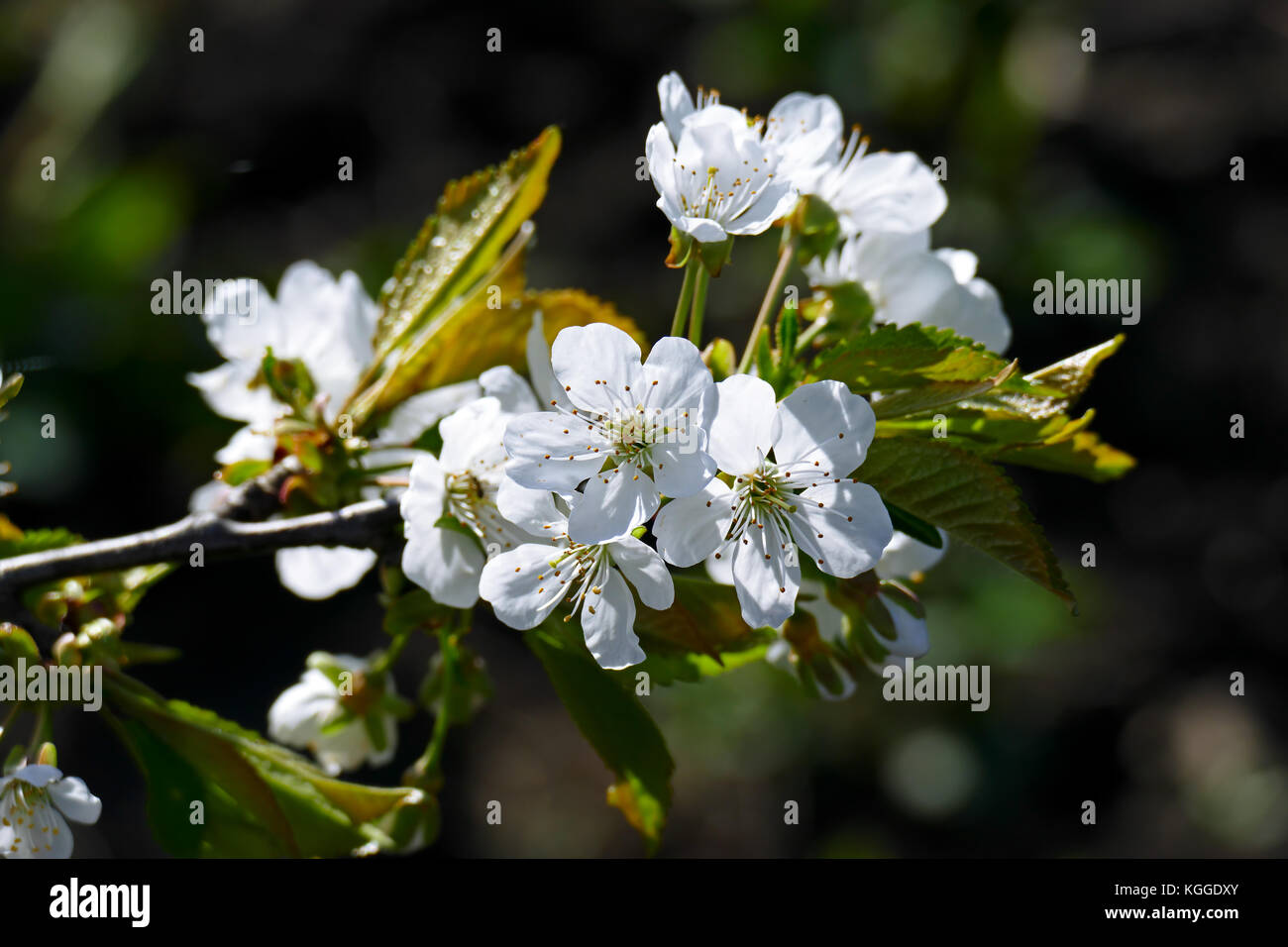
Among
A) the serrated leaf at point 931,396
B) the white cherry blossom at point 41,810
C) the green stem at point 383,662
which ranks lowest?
the white cherry blossom at point 41,810

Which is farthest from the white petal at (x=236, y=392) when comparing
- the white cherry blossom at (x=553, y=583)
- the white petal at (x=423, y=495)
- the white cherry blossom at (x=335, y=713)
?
the white cherry blossom at (x=553, y=583)

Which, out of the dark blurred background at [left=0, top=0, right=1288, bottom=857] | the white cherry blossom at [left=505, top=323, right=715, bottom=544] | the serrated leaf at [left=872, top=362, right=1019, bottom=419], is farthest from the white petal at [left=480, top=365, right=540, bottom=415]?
the dark blurred background at [left=0, top=0, right=1288, bottom=857]

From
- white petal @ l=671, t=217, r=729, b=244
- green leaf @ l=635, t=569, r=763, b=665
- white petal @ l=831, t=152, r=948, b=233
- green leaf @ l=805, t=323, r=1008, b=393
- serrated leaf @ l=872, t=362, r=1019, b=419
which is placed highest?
white petal @ l=831, t=152, r=948, b=233

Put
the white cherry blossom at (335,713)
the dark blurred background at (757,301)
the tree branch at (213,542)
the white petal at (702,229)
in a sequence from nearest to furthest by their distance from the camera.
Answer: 1. the white petal at (702,229)
2. the tree branch at (213,542)
3. the white cherry blossom at (335,713)
4. the dark blurred background at (757,301)

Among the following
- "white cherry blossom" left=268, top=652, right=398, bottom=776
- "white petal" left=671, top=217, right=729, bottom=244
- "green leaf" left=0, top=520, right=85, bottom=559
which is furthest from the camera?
"white cherry blossom" left=268, top=652, right=398, bottom=776

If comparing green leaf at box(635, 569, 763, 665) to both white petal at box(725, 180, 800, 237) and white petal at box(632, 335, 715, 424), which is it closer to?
white petal at box(632, 335, 715, 424)

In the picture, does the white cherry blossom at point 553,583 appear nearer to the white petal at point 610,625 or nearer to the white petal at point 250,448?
the white petal at point 610,625
